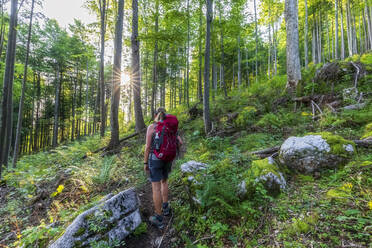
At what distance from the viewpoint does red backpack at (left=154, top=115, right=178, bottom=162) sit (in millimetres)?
3039

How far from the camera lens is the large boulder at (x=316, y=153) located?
3002mm

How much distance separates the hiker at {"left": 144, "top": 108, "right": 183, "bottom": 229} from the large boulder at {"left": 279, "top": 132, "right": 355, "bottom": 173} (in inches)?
97.0

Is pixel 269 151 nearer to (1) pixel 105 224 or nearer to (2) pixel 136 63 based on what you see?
(1) pixel 105 224

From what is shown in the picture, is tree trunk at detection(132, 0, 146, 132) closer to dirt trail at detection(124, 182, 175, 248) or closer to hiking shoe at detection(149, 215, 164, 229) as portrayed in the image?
dirt trail at detection(124, 182, 175, 248)

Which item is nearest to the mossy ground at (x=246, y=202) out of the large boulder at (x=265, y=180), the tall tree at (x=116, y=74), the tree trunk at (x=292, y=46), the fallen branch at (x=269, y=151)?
the large boulder at (x=265, y=180)

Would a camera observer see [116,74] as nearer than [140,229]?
No

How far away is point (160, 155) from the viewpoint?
3.01 meters

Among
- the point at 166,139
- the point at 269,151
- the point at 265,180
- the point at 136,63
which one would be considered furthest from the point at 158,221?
the point at 136,63

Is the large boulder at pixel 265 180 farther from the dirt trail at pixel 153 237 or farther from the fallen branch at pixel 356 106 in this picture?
the fallen branch at pixel 356 106

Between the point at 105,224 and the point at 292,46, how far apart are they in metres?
9.64

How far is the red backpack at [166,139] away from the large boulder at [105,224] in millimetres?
990

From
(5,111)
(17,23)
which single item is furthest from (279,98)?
(17,23)

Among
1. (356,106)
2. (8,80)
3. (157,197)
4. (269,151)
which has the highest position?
(8,80)

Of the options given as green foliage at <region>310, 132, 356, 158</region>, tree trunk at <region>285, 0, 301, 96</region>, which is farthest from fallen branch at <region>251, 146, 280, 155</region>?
tree trunk at <region>285, 0, 301, 96</region>
